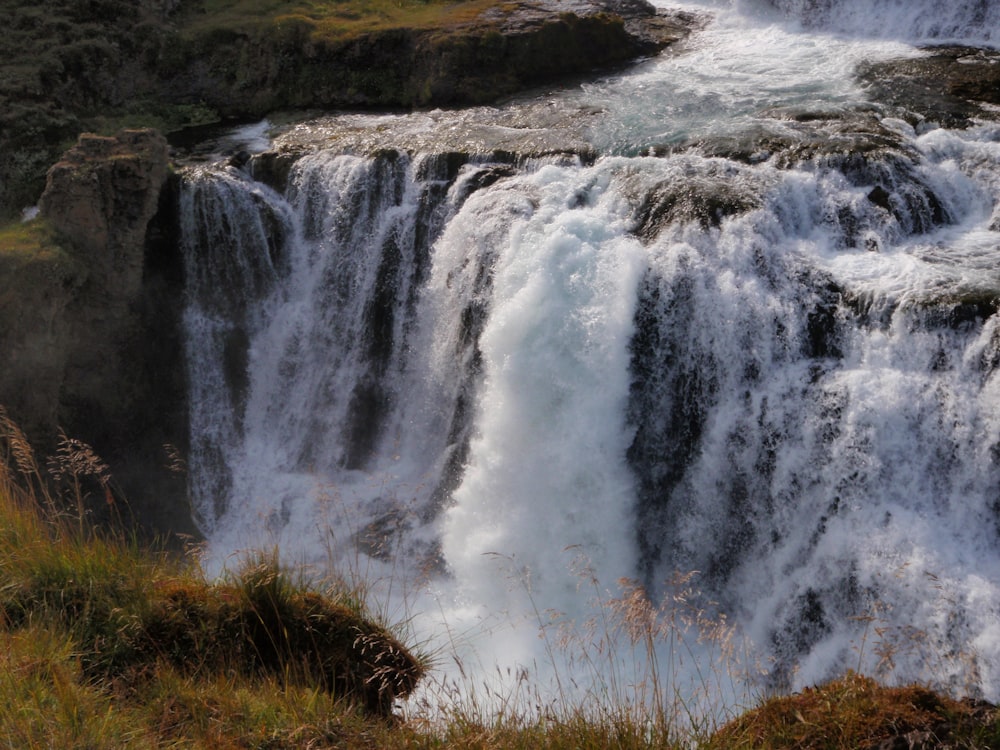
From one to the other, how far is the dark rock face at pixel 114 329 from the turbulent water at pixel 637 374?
0.41 meters

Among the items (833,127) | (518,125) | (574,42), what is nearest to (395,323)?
(518,125)

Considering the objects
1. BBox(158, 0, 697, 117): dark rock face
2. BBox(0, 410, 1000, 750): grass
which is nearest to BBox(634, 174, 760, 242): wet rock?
BBox(158, 0, 697, 117): dark rock face

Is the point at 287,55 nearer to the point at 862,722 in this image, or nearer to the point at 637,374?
the point at 637,374

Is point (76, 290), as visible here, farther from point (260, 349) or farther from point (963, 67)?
point (963, 67)

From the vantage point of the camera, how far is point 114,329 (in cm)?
1029

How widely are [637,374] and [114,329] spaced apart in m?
6.27

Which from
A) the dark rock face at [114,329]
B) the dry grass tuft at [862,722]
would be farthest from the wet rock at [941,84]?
the dark rock face at [114,329]

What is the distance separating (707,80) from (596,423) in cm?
695

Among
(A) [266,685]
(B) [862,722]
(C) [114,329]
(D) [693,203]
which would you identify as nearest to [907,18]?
(D) [693,203]

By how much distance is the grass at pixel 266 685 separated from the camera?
296 centimetres

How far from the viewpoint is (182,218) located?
36.2 feet

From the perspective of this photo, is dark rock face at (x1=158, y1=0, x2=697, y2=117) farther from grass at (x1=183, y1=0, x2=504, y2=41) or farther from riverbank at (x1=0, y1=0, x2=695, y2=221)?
grass at (x1=183, y1=0, x2=504, y2=41)

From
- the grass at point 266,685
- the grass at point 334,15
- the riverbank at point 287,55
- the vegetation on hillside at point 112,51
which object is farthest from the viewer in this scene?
the grass at point 334,15

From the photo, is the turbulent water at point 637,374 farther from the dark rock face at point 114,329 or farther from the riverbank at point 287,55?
the riverbank at point 287,55
